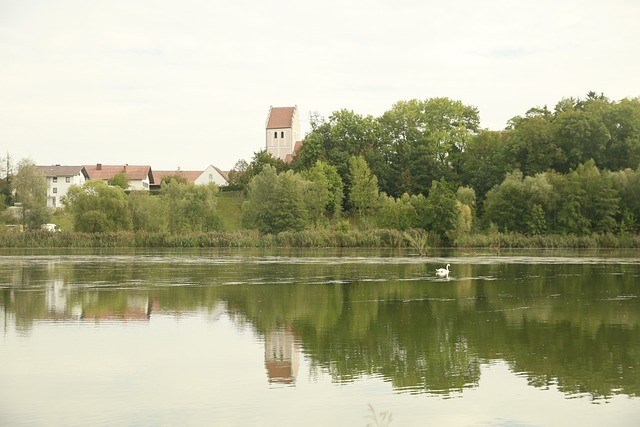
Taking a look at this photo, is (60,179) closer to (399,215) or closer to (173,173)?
(173,173)

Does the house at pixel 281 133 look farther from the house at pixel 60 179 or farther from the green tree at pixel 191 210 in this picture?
the green tree at pixel 191 210

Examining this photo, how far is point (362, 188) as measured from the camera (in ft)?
266

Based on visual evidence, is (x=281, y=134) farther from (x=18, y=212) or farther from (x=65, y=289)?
(x=65, y=289)

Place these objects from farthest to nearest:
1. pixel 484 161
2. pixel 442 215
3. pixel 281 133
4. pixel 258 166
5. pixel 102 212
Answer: pixel 281 133 < pixel 258 166 < pixel 484 161 < pixel 102 212 < pixel 442 215

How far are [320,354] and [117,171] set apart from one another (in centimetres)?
12441

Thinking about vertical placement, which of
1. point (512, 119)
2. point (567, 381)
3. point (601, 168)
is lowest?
point (567, 381)

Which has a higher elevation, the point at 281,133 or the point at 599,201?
the point at 281,133

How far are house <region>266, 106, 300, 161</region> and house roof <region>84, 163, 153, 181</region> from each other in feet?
68.6

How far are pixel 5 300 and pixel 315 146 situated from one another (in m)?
66.2

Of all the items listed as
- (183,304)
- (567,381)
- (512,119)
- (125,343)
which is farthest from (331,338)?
(512,119)

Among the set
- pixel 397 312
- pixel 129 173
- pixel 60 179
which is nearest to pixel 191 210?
pixel 397 312

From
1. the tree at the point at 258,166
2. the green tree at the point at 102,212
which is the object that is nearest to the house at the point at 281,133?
the tree at the point at 258,166

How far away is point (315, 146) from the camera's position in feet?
294

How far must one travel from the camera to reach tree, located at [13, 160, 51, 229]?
254 feet
